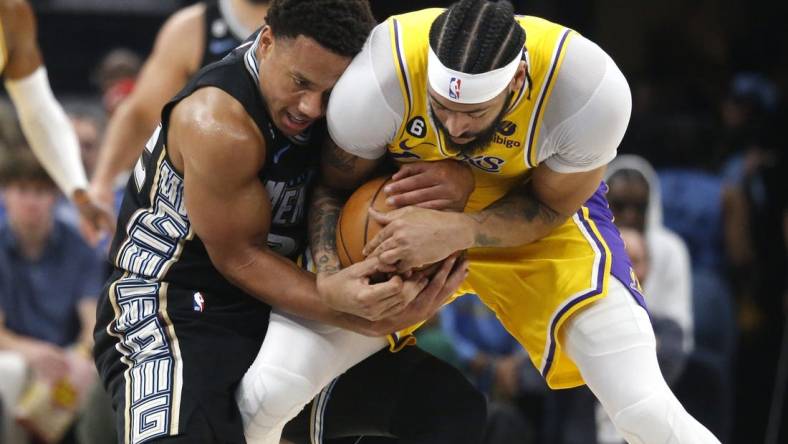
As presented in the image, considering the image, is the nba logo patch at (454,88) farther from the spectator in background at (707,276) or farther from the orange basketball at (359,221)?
the spectator in background at (707,276)

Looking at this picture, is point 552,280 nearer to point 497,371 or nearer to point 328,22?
point 328,22

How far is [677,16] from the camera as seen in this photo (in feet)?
30.6

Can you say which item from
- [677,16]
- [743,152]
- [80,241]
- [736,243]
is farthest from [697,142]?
[80,241]

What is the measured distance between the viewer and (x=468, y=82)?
3367 millimetres

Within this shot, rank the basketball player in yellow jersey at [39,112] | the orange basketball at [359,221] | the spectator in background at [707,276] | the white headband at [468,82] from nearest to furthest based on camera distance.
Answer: the white headband at [468,82] < the orange basketball at [359,221] < the basketball player in yellow jersey at [39,112] < the spectator in background at [707,276]

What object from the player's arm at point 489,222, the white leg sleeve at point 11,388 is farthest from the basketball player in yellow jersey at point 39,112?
the player's arm at point 489,222

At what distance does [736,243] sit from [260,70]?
470cm

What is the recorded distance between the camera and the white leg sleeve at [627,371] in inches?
144

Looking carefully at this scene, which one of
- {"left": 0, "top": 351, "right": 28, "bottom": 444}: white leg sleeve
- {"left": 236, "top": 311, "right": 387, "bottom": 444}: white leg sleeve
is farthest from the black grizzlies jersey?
{"left": 0, "top": 351, "right": 28, "bottom": 444}: white leg sleeve

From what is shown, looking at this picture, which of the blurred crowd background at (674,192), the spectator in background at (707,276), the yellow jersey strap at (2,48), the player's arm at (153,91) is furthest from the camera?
the blurred crowd background at (674,192)

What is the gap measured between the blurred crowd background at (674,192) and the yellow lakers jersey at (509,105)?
201 centimetres

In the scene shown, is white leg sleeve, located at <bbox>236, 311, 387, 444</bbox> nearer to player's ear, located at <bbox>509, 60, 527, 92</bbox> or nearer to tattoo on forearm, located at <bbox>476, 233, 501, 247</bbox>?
tattoo on forearm, located at <bbox>476, 233, 501, 247</bbox>

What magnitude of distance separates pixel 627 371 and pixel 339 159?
1.03 meters

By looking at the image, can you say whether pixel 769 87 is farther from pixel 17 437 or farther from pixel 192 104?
pixel 192 104
